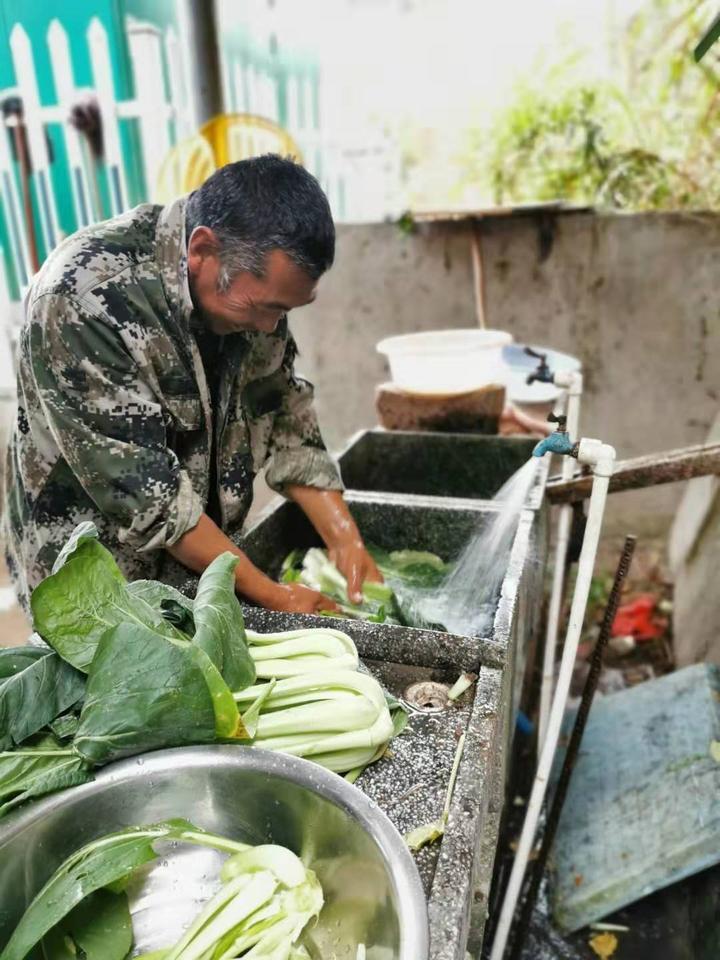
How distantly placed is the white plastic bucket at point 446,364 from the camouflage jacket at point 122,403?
1.18 meters

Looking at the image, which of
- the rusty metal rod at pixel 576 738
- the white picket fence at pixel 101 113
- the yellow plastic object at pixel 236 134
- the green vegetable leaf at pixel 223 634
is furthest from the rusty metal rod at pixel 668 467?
the white picket fence at pixel 101 113

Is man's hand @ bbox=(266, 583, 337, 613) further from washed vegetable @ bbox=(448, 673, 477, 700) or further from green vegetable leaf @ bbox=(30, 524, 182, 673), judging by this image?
green vegetable leaf @ bbox=(30, 524, 182, 673)

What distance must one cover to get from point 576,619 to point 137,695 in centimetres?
147

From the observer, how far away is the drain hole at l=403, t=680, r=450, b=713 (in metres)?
1.82

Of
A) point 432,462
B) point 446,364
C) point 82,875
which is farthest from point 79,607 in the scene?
point 432,462

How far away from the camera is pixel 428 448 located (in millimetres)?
Result: 4090

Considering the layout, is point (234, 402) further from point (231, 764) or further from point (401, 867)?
A: point (401, 867)

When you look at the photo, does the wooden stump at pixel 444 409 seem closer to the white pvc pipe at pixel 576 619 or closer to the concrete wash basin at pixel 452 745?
the concrete wash basin at pixel 452 745

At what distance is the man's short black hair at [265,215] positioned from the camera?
2.07 metres

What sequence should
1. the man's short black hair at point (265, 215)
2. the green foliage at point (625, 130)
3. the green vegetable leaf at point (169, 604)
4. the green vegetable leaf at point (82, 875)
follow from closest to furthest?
1. the green vegetable leaf at point (82, 875)
2. the green vegetable leaf at point (169, 604)
3. the man's short black hair at point (265, 215)
4. the green foliage at point (625, 130)

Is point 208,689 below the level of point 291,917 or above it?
above

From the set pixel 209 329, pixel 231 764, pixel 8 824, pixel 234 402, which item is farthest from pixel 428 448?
pixel 8 824

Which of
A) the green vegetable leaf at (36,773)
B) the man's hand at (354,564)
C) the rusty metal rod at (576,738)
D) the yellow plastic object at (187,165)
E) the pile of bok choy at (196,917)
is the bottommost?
the rusty metal rod at (576,738)

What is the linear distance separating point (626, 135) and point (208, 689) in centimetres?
667
